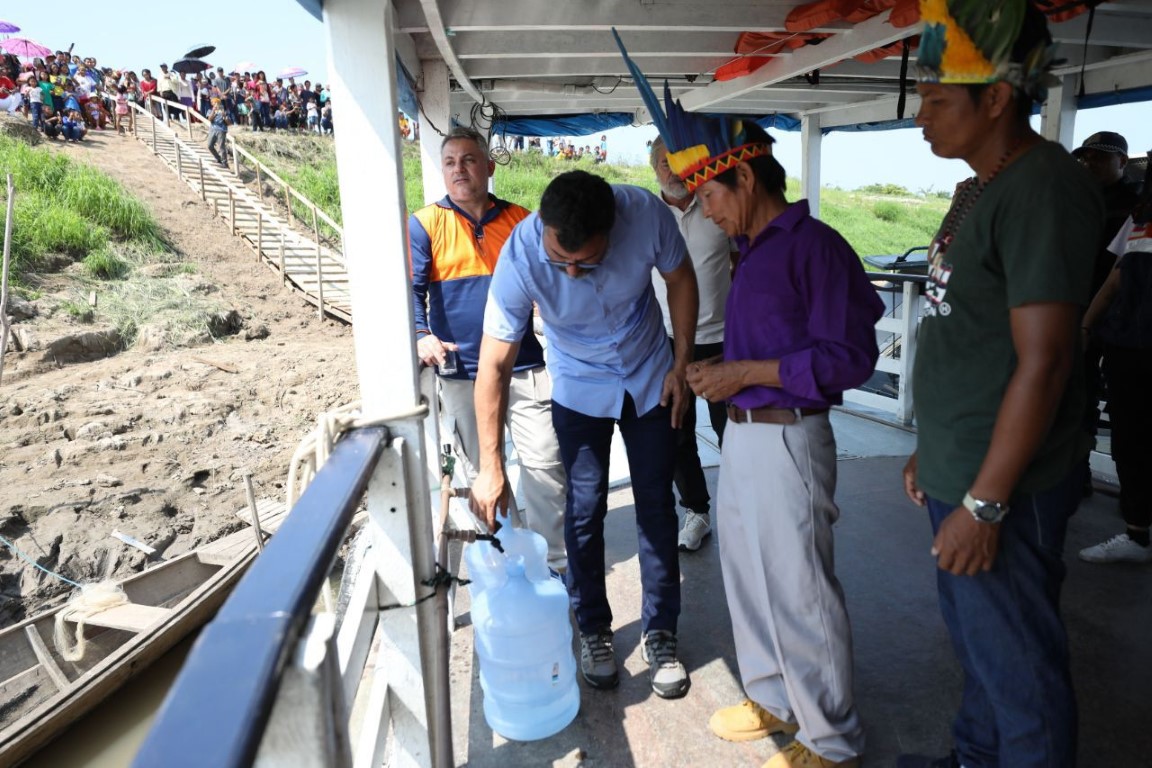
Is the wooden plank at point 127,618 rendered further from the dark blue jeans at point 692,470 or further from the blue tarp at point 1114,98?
the blue tarp at point 1114,98

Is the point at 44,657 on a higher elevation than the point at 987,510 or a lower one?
lower

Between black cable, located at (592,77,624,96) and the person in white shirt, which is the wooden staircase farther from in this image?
the person in white shirt

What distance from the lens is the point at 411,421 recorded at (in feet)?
5.51

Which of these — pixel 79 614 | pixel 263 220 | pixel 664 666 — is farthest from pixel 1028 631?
pixel 263 220

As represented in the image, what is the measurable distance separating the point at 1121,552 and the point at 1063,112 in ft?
10.5

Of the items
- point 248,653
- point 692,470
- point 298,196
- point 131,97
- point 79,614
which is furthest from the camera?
point 131,97

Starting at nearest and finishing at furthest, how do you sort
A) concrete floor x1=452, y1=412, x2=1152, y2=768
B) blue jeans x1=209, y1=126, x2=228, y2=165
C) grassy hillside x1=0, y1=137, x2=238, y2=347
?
concrete floor x1=452, y1=412, x2=1152, y2=768 < grassy hillside x1=0, y1=137, x2=238, y2=347 < blue jeans x1=209, y1=126, x2=228, y2=165

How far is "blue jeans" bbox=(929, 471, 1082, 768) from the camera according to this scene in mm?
1467

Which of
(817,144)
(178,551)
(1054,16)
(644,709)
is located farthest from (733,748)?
(178,551)

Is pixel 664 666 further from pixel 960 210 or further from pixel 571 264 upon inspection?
pixel 960 210

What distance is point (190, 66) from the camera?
78.9 feet

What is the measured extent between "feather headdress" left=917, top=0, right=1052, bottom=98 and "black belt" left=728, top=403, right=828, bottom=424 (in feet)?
2.70

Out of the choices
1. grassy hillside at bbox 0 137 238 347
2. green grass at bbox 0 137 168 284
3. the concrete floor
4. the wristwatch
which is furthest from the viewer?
green grass at bbox 0 137 168 284

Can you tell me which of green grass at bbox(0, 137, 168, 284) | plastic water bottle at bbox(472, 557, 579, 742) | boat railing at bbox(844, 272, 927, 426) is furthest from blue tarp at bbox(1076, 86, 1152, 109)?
green grass at bbox(0, 137, 168, 284)
